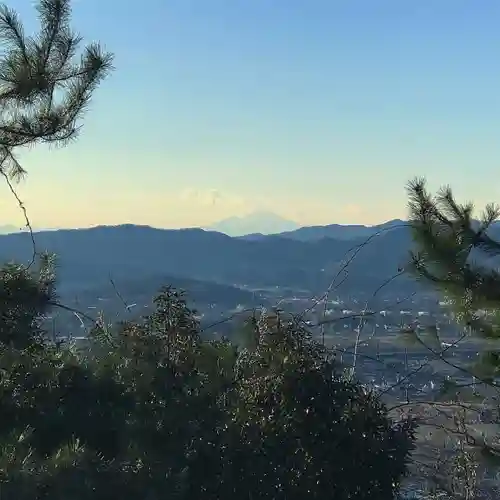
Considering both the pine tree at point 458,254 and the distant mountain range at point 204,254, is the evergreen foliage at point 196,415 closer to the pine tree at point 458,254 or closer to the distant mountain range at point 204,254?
the pine tree at point 458,254

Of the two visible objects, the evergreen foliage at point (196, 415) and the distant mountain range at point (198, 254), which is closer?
the evergreen foliage at point (196, 415)

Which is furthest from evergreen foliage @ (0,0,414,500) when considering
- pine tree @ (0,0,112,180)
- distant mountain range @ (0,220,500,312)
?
distant mountain range @ (0,220,500,312)

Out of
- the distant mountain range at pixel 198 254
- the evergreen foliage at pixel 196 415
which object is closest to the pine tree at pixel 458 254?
the evergreen foliage at pixel 196 415

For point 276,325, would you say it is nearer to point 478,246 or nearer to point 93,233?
point 478,246

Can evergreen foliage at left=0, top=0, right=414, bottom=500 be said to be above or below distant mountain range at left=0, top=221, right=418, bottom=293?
below

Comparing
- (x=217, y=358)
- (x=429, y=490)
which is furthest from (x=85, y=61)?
(x=429, y=490)

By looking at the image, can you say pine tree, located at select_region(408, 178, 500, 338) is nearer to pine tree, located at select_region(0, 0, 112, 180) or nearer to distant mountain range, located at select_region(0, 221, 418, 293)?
pine tree, located at select_region(0, 0, 112, 180)

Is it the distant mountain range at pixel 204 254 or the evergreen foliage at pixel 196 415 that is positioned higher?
the distant mountain range at pixel 204 254

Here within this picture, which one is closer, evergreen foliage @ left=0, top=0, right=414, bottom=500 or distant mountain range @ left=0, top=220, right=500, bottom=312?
evergreen foliage @ left=0, top=0, right=414, bottom=500

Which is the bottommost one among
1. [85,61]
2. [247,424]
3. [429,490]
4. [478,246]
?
[429,490]

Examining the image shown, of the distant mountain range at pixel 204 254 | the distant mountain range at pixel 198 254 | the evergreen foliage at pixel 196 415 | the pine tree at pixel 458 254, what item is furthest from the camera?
the distant mountain range at pixel 198 254

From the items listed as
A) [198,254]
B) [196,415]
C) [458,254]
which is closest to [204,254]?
[198,254]
